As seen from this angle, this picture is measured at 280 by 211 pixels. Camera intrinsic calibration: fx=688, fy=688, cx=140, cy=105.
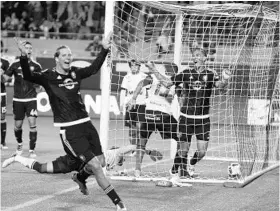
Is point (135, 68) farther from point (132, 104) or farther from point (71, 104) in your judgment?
point (71, 104)

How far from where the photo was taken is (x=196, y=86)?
1023 centimetres

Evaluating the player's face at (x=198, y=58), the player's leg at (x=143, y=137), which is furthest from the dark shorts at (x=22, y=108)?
the player's face at (x=198, y=58)

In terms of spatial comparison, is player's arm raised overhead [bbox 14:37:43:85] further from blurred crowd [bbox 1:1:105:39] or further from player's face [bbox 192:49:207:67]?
blurred crowd [bbox 1:1:105:39]

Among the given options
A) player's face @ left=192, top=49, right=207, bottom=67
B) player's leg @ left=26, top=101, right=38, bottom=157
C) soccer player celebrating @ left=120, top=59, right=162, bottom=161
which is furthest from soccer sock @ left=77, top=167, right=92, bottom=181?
player's leg @ left=26, top=101, right=38, bottom=157

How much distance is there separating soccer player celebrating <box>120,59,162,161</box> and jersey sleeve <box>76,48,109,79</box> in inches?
106

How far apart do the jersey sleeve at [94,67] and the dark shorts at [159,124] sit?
2572mm

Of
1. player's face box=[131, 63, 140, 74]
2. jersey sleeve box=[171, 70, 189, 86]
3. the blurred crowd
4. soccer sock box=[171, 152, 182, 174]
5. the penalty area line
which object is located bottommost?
the penalty area line

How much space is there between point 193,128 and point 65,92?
2.82 metres

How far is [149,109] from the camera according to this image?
1062 cm

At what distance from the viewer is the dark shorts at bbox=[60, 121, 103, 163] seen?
7.93m

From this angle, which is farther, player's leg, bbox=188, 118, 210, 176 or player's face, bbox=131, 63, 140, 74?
player's face, bbox=131, 63, 140, 74

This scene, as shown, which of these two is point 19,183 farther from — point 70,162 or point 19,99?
point 19,99

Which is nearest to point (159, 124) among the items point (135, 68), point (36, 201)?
point (135, 68)

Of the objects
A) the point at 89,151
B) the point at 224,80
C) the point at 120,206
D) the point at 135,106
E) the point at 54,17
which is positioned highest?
the point at 54,17
